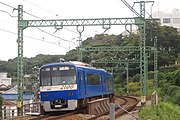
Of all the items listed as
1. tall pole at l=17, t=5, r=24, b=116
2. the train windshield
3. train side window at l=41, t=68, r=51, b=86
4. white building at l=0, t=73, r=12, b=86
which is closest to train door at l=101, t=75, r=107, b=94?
tall pole at l=17, t=5, r=24, b=116

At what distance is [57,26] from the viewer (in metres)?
31.2

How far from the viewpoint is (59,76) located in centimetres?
2206

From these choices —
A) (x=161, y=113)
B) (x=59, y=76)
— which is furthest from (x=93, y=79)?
(x=161, y=113)

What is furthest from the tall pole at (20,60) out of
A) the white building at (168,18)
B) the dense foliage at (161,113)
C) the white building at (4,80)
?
the white building at (168,18)

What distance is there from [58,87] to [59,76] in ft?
A: 1.91

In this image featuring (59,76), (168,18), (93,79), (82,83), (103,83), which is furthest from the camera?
(168,18)

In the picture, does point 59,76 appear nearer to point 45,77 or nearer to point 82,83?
point 45,77

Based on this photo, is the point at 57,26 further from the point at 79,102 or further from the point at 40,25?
the point at 79,102

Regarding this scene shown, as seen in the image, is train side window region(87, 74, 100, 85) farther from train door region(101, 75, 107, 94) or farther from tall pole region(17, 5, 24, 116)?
tall pole region(17, 5, 24, 116)

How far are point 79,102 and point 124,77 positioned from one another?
56.5m

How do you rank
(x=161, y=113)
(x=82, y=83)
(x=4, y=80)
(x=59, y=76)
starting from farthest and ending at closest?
(x=4, y=80) → (x=82, y=83) → (x=59, y=76) → (x=161, y=113)

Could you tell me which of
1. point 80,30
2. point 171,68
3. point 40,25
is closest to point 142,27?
point 80,30

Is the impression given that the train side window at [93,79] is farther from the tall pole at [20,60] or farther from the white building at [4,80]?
the white building at [4,80]

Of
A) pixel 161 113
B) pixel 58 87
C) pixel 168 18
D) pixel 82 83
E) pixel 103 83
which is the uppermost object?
pixel 168 18
